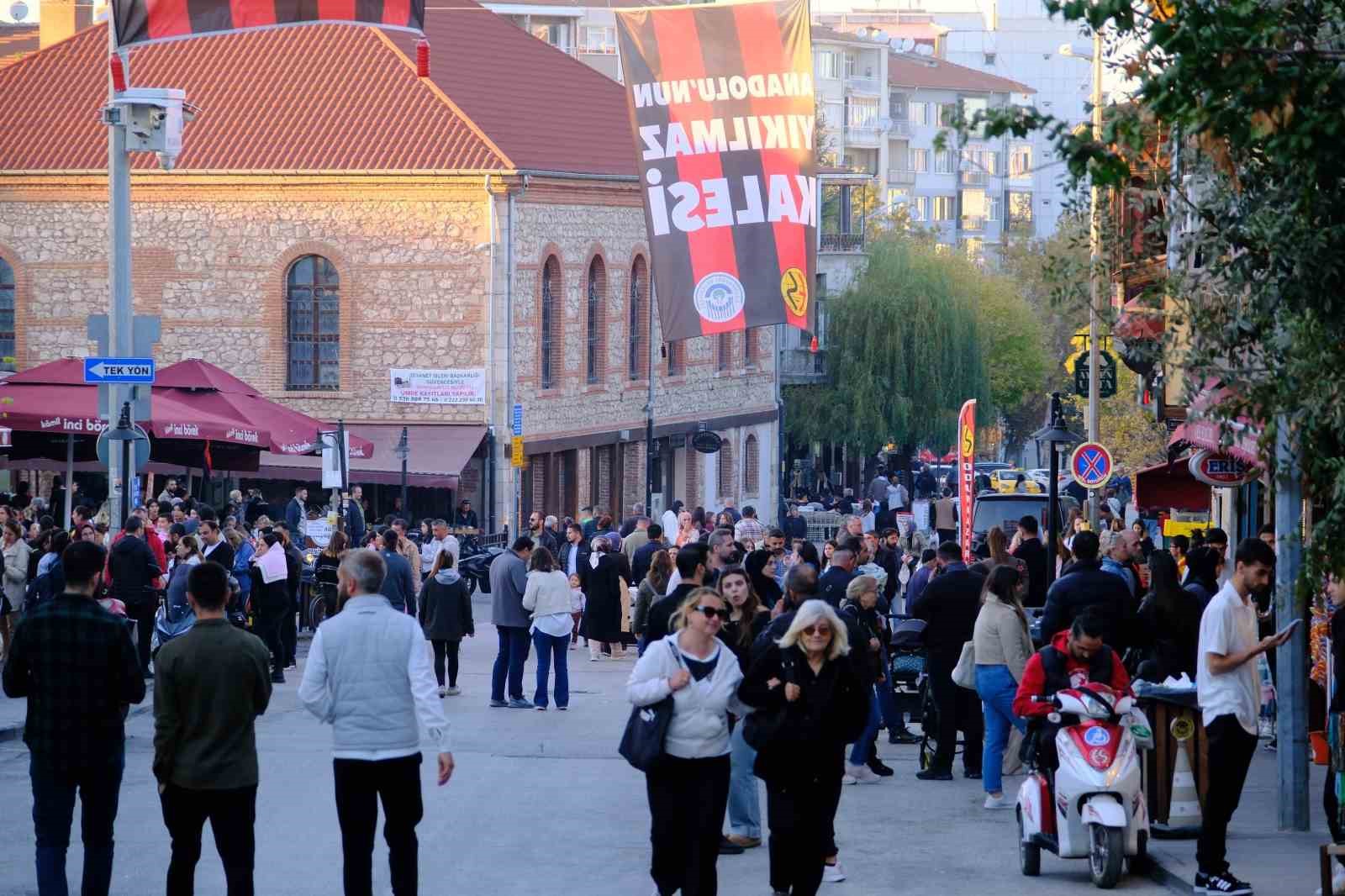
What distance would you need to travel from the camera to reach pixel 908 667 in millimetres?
17156

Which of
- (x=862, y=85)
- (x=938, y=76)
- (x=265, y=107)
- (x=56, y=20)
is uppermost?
(x=938, y=76)

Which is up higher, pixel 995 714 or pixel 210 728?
pixel 210 728

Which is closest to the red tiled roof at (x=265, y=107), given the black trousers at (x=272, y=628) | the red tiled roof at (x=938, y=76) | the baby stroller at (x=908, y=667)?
the black trousers at (x=272, y=628)

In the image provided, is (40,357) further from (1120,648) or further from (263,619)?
(1120,648)

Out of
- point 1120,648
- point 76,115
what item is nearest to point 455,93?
point 76,115

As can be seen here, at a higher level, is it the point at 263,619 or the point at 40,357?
the point at 40,357

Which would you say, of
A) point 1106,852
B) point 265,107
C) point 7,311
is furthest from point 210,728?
point 7,311

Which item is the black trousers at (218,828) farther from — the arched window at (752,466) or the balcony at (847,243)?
the balcony at (847,243)

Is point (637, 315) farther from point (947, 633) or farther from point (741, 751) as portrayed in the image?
point (741, 751)

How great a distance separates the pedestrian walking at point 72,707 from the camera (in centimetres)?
913

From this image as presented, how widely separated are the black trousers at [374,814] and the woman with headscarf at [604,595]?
13364 mm

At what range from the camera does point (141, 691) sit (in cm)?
937

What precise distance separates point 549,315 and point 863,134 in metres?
66.7

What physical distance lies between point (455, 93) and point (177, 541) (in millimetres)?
25262
